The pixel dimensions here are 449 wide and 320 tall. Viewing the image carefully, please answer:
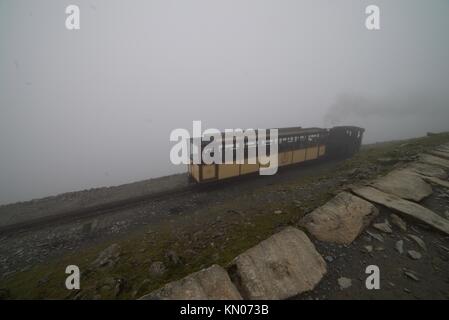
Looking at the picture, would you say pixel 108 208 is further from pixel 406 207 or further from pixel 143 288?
pixel 406 207

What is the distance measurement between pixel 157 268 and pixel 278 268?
280cm

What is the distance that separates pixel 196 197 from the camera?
11.4m

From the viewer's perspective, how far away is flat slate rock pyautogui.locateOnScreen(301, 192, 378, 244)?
3865 mm

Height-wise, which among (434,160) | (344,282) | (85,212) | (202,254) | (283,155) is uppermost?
(434,160)

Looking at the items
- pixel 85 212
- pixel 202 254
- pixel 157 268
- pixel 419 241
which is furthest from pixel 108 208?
pixel 419 241

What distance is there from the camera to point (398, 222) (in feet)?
13.4

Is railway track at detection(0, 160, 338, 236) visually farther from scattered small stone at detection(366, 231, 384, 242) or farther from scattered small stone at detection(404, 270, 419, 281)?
scattered small stone at detection(404, 270, 419, 281)

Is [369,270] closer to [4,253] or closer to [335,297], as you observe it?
[335,297]

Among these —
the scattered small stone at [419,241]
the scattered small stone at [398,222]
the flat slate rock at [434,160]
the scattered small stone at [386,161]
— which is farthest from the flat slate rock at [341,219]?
the scattered small stone at [386,161]

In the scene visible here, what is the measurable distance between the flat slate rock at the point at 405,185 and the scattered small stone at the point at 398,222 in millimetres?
1092

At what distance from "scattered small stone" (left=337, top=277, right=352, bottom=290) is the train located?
8896mm

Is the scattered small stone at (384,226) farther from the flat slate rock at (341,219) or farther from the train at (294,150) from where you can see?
the train at (294,150)

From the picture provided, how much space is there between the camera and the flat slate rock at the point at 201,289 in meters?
2.74
